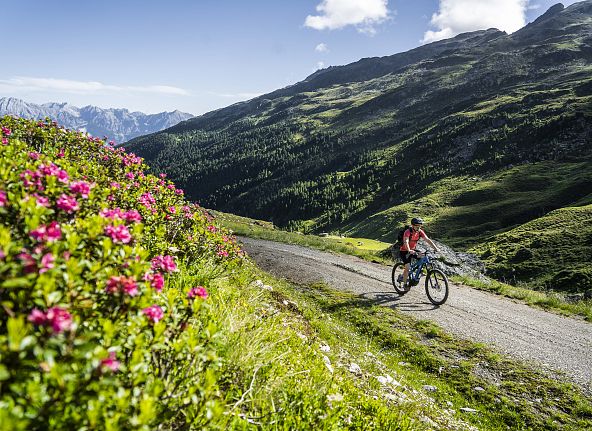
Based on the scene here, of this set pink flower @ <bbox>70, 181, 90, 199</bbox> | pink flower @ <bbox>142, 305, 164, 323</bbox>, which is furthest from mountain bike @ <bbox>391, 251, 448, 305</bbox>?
pink flower @ <bbox>142, 305, 164, 323</bbox>

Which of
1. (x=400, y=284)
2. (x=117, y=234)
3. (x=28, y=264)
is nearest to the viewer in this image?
(x=28, y=264)

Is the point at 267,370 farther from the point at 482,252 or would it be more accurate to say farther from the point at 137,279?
the point at 482,252

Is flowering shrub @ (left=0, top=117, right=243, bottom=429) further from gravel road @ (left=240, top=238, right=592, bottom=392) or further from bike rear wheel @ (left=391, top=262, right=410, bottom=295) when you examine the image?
bike rear wheel @ (left=391, top=262, right=410, bottom=295)

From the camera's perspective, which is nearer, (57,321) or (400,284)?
(57,321)

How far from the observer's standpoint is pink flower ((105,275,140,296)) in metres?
2.97

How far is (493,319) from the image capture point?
14.1m

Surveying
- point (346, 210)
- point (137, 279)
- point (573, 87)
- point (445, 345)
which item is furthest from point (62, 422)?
point (573, 87)

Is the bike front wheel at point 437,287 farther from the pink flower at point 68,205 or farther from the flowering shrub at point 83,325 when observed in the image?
the pink flower at point 68,205

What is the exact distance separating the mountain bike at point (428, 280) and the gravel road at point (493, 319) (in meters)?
0.34

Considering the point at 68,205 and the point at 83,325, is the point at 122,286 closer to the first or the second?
the point at 83,325

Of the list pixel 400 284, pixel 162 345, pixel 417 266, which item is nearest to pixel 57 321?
pixel 162 345

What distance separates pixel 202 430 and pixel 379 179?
171296 millimetres

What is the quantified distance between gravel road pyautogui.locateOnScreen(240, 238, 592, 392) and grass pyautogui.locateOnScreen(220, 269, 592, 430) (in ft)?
2.87

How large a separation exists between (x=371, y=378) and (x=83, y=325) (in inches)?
250
